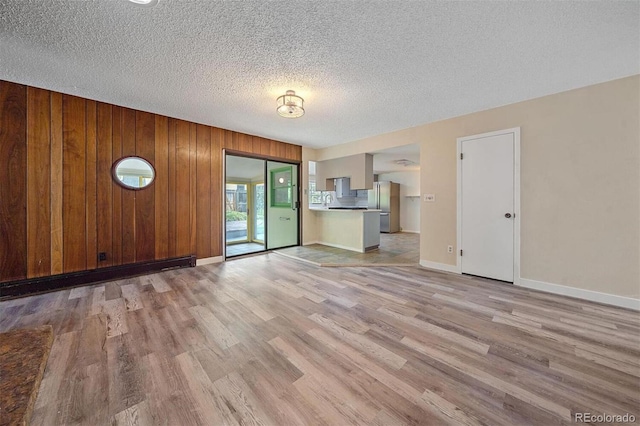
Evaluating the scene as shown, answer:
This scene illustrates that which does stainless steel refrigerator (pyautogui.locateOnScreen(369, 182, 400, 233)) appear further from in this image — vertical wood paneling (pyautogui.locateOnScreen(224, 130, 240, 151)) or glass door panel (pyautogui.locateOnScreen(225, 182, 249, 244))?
vertical wood paneling (pyautogui.locateOnScreen(224, 130, 240, 151))

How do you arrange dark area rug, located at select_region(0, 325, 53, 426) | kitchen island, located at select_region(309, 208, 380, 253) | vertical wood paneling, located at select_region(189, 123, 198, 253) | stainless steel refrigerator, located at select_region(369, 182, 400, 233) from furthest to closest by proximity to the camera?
1. stainless steel refrigerator, located at select_region(369, 182, 400, 233)
2. kitchen island, located at select_region(309, 208, 380, 253)
3. vertical wood paneling, located at select_region(189, 123, 198, 253)
4. dark area rug, located at select_region(0, 325, 53, 426)

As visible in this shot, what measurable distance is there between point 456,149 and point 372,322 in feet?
9.81

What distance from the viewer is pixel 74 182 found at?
3.12 m

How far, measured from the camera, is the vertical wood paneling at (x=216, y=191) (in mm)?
4355

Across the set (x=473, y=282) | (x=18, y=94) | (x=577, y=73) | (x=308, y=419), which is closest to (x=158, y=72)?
(x=18, y=94)

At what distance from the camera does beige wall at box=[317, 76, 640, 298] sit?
2490 millimetres

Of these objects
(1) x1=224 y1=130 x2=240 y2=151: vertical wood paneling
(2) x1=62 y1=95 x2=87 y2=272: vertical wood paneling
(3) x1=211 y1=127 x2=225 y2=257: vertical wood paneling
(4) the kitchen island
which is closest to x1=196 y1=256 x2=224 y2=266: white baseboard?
(3) x1=211 y1=127 x2=225 y2=257: vertical wood paneling

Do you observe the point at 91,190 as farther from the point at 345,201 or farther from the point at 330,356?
the point at 345,201

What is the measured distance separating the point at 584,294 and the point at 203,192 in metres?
5.56

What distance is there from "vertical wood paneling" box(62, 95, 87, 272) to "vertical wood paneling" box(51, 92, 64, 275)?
35 millimetres

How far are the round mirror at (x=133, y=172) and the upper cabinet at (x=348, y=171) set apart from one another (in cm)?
365

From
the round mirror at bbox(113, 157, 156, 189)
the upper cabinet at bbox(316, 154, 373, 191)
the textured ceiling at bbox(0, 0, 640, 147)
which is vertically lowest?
the round mirror at bbox(113, 157, 156, 189)

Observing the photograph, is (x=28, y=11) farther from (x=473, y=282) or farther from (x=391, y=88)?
(x=473, y=282)

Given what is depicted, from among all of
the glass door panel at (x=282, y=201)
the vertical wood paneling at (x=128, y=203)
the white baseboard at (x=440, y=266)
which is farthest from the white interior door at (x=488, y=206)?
the vertical wood paneling at (x=128, y=203)
